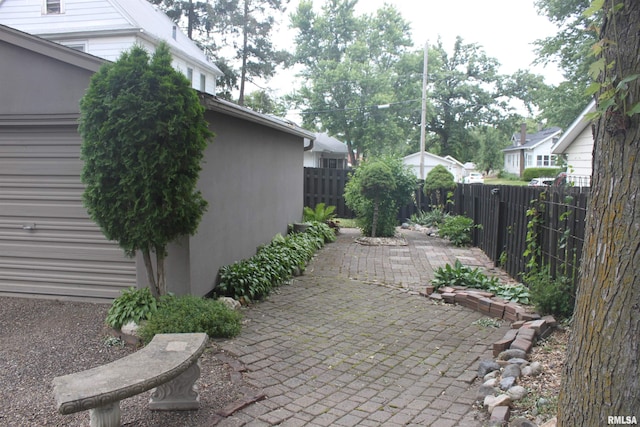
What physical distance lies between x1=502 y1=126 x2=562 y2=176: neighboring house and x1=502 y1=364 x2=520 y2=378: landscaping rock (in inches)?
1763

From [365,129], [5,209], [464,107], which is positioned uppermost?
[464,107]

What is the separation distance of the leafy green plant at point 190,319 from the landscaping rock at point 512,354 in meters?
2.63

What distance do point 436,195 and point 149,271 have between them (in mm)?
11676

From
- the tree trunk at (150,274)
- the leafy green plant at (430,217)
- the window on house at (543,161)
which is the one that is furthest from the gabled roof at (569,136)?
the window on house at (543,161)

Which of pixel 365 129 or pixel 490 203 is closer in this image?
pixel 490 203

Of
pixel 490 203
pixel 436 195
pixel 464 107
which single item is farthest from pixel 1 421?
pixel 464 107

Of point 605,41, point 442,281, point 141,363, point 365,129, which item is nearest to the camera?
point 605,41

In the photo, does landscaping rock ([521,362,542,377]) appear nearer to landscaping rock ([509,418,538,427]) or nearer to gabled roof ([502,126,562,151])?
landscaping rock ([509,418,538,427])

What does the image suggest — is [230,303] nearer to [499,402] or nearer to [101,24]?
[499,402]

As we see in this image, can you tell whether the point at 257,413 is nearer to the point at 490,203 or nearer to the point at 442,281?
the point at 442,281

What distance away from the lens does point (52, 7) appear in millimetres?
14719

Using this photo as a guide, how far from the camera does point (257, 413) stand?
3.37 m

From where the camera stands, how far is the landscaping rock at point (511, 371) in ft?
12.1

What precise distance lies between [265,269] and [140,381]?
415cm
